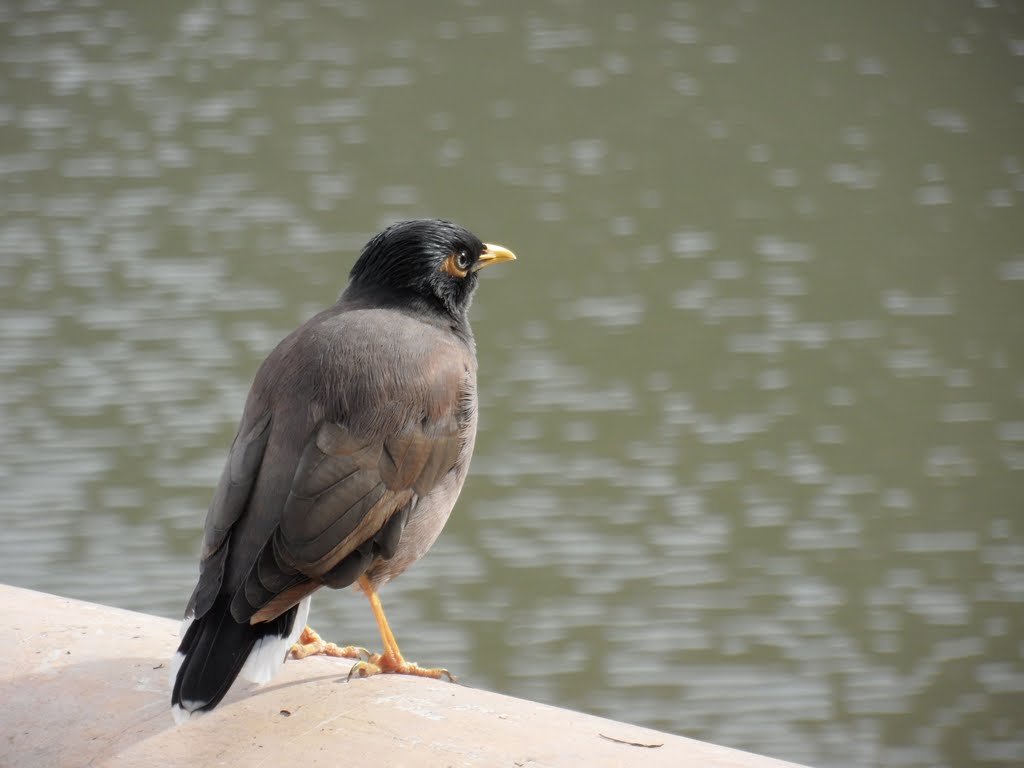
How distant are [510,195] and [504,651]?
5.56 meters

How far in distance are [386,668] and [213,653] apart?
25.1 inches

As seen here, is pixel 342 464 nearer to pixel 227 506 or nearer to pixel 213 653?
pixel 227 506

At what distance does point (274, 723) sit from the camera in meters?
2.81

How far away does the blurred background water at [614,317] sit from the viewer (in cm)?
721

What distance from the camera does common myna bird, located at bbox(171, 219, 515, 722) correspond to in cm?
300

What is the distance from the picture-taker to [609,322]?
9.92 metres

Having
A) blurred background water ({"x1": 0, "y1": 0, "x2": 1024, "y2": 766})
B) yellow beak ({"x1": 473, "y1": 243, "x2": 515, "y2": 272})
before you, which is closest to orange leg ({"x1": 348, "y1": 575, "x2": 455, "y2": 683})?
yellow beak ({"x1": 473, "y1": 243, "x2": 515, "y2": 272})

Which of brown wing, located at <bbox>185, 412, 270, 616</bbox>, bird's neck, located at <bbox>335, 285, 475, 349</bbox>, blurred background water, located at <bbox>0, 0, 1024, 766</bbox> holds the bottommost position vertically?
blurred background water, located at <bbox>0, 0, 1024, 766</bbox>

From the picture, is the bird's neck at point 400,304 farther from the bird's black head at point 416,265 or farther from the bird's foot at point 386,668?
the bird's foot at point 386,668

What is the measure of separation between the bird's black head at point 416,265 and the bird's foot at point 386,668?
101 cm

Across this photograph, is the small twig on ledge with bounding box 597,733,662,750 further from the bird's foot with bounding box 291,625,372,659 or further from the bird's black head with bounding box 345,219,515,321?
the bird's black head with bounding box 345,219,515,321

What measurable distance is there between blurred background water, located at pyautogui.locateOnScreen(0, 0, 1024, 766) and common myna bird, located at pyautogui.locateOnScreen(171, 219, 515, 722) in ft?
10.6

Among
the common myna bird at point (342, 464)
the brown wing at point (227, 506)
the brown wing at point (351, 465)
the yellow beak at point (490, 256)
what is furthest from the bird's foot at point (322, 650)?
the yellow beak at point (490, 256)

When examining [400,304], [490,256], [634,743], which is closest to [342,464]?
[400,304]
